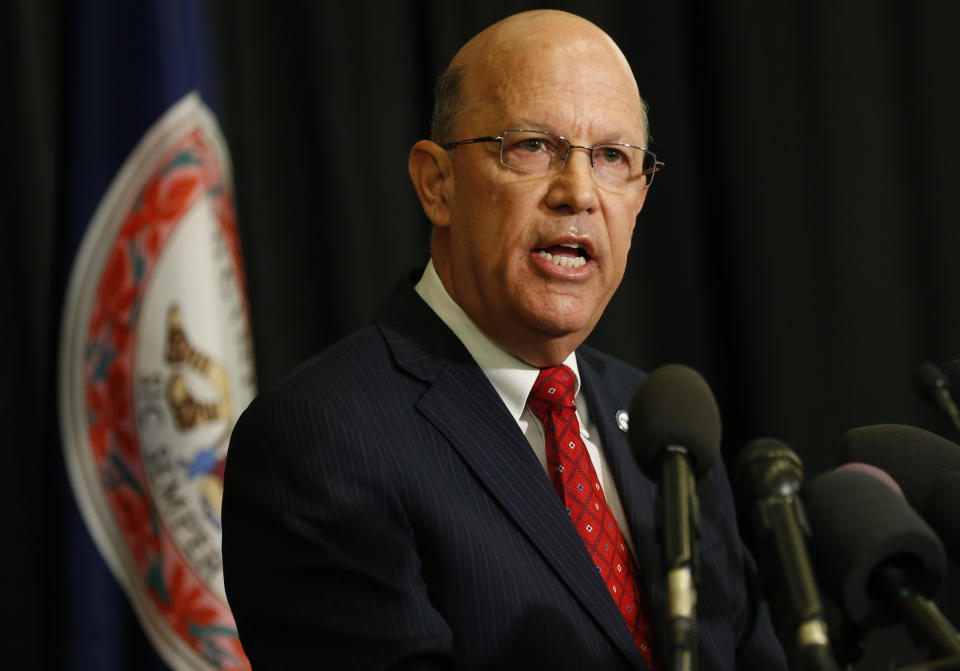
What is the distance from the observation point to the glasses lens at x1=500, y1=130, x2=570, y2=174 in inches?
67.8

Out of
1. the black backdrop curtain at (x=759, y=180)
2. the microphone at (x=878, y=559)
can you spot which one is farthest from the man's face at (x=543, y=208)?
the black backdrop curtain at (x=759, y=180)

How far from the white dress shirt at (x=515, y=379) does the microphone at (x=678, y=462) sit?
1.98 ft

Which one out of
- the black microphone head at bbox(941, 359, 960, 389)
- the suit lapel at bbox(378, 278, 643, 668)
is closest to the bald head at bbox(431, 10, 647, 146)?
the suit lapel at bbox(378, 278, 643, 668)

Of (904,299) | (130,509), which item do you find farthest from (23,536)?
(904,299)

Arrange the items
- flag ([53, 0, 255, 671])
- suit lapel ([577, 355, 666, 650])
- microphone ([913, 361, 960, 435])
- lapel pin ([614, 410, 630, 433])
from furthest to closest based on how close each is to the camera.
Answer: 1. flag ([53, 0, 255, 671])
2. lapel pin ([614, 410, 630, 433])
3. suit lapel ([577, 355, 666, 650])
4. microphone ([913, 361, 960, 435])

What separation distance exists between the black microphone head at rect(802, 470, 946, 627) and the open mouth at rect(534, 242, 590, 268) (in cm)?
79

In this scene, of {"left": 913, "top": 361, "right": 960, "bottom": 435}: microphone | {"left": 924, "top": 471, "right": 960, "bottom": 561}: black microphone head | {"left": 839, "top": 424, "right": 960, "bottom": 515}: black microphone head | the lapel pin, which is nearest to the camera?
{"left": 924, "top": 471, "right": 960, "bottom": 561}: black microphone head

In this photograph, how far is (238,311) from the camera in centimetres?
271

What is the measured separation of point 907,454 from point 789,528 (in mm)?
414

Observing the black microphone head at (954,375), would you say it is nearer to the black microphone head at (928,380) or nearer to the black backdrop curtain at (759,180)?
the black microphone head at (928,380)

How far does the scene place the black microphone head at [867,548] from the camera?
Answer: 932 millimetres

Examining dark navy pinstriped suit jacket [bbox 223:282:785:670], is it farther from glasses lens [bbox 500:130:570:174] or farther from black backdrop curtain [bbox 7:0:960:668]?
black backdrop curtain [bbox 7:0:960:668]

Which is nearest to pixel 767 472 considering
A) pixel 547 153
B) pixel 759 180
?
pixel 547 153

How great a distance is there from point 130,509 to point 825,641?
2044 mm
